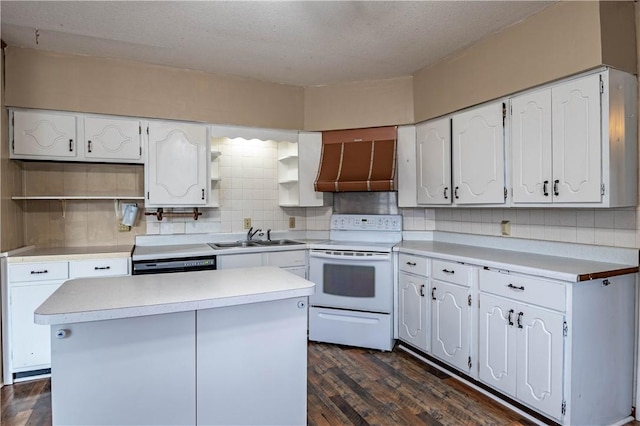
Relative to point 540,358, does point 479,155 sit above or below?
above

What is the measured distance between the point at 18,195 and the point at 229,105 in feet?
6.21

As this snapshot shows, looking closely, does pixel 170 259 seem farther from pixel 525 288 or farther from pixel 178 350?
pixel 525 288

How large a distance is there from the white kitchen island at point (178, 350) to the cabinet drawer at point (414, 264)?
1.44m

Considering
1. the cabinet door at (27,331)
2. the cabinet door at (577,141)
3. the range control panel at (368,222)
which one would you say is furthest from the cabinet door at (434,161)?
the cabinet door at (27,331)

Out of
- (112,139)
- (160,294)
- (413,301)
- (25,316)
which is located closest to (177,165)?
(112,139)

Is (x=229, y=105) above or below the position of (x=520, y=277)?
above

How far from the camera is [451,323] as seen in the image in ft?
9.02

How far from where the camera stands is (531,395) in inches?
85.4

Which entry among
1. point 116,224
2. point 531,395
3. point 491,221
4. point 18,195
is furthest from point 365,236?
point 18,195

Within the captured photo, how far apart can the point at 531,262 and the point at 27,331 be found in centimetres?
351

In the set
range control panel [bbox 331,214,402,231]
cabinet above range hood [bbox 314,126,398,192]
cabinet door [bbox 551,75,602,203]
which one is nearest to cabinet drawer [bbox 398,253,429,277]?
range control panel [bbox 331,214,402,231]

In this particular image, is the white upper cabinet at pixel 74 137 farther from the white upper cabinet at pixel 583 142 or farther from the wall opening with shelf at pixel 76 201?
the white upper cabinet at pixel 583 142

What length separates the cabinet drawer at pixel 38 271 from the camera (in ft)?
8.81

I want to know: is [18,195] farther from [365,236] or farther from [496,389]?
[496,389]
